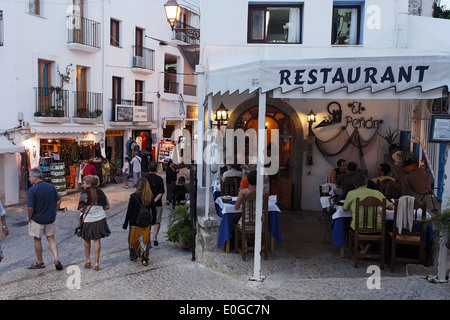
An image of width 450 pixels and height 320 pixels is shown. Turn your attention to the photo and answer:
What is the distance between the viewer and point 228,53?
941 centimetres

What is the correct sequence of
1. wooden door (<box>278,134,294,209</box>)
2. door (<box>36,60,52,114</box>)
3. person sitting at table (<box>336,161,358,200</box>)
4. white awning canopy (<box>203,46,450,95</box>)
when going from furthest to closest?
door (<box>36,60,52,114</box>)
wooden door (<box>278,134,294,209</box>)
person sitting at table (<box>336,161,358,200</box>)
white awning canopy (<box>203,46,450,95</box>)

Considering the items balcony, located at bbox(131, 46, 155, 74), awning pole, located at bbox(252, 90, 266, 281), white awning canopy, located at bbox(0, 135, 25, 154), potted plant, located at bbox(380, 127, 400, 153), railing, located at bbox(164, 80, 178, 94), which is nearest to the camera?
awning pole, located at bbox(252, 90, 266, 281)

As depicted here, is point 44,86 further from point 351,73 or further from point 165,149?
point 351,73

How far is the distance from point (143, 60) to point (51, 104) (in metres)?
7.65

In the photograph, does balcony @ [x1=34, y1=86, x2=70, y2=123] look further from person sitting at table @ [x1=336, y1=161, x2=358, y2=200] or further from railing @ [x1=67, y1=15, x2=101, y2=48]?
person sitting at table @ [x1=336, y1=161, x2=358, y2=200]

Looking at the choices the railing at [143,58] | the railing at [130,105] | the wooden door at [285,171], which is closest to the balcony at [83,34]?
the railing at [130,105]

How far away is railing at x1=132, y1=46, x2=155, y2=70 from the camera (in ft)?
71.9

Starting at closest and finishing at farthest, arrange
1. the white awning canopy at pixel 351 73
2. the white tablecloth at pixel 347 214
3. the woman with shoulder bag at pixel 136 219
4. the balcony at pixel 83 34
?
the white awning canopy at pixel 351 73 → the white tablecloth at pixel 347 214 → the woman with shoulder bag at pixel 136 219 → the balcony at pixel 83 34

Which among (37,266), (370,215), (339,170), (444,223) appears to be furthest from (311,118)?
(37,266)

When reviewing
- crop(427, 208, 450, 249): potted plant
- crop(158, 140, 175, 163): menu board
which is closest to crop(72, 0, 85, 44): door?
crop(158, 140, 175, 163): menu board

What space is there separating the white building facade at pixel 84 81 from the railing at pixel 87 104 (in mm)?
44

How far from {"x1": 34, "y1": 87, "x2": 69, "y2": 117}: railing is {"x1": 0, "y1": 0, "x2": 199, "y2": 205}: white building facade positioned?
0.04 meters

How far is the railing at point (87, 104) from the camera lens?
17.6m

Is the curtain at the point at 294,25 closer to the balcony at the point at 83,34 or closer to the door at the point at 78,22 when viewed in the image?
the balcony at the point at 83,34
